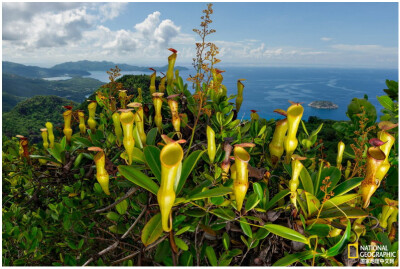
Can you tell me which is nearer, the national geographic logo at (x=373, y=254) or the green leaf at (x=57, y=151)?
the national geographic logo at (x=373, y=254)

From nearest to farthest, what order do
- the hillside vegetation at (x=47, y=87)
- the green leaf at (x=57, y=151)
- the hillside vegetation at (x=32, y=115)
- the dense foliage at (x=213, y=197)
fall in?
the dense foliage at (x=213, y=197)
the green leaf at (x=57, y=151)
the hillside vegetation at (x=32, y=115)
the hillside vegetation at (x=47, y=87)

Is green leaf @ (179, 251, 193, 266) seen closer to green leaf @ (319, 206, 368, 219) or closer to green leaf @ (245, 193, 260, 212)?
green leaf @ (245, 193, 260, 212)

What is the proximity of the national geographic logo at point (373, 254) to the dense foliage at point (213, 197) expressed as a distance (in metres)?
0.02

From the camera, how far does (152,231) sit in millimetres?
1229

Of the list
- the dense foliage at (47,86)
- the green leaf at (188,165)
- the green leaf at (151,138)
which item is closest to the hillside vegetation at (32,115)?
the dense foliage at (47,86)

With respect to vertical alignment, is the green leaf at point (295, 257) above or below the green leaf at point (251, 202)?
below

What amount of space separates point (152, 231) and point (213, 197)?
1.15 feet

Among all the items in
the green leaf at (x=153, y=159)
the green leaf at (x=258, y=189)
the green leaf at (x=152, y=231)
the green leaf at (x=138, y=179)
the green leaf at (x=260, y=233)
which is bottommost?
the green leaf at (x=260, y=233)

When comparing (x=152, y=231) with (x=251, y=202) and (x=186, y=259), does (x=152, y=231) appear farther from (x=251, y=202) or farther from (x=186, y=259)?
(x=251, y=202)

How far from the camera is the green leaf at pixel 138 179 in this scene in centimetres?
127

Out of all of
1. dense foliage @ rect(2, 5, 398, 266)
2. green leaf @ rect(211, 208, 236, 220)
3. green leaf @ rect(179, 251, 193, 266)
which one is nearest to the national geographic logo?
dense foliage @ rect(2, 5, 398, 266)

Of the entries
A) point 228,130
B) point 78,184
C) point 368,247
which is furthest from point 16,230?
point 368,247

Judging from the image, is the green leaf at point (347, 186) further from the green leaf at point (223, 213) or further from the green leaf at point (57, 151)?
the green leaf at point (57, 151)

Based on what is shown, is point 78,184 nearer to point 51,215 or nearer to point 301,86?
point 51,215
